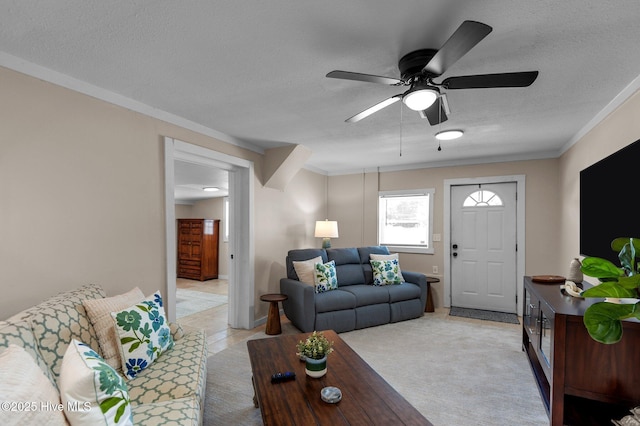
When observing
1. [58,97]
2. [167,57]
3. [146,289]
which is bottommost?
[146,289]

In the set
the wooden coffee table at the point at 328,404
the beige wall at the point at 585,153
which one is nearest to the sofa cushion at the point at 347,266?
the wooden coffee table at the point at 328,404

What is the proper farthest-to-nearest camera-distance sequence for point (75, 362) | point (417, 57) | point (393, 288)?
point (393, 288) → point (417, 57) → point (75, 362)

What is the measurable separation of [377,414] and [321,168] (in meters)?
4.42

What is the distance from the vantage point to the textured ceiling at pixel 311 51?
140 cm

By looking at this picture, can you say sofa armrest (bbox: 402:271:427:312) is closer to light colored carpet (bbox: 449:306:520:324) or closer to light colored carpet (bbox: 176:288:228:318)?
light colored carpet (bbox: 449:306:520:324)

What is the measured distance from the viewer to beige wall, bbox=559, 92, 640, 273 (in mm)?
2215

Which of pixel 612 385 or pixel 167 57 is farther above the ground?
pixel 167 57

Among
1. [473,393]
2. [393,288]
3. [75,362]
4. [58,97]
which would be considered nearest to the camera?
[75,362]

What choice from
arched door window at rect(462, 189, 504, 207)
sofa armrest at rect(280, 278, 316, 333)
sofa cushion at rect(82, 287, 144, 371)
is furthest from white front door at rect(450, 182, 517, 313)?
sofa cushion at rect(82, 287, 144, 371)

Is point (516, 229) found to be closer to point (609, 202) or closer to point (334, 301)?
point (609, 202)

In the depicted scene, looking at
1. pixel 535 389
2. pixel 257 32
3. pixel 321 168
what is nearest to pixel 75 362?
pixel 257 32

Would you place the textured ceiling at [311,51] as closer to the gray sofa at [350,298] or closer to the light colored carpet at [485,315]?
the gray sofa at [350,298]

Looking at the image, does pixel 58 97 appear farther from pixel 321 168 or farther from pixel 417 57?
pixel 321 168

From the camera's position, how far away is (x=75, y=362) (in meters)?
1.19
